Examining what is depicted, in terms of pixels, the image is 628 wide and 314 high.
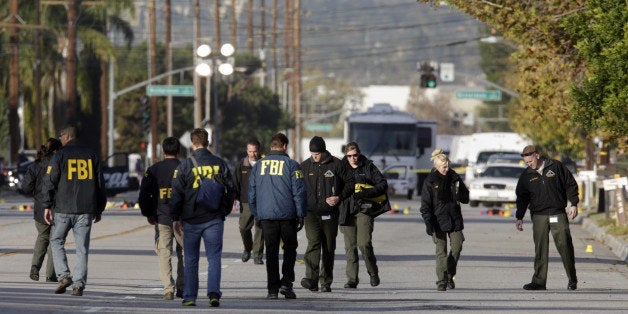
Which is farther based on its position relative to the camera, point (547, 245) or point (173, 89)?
point (173, 89)

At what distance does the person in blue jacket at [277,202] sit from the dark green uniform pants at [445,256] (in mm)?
2351

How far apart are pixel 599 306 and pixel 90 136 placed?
68.9 meters

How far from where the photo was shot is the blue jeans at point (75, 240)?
15.4m

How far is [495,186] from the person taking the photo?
148 feet

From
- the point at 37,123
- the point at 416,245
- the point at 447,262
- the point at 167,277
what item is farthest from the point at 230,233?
the point at 37,123

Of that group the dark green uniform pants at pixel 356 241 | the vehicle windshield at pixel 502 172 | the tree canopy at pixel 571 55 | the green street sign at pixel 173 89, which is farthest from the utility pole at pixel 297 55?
the dark green uniform pants at pixel 356 241

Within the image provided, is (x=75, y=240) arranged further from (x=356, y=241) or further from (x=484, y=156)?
(x=484, y=156)

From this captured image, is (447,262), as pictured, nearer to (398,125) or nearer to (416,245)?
(416,245)

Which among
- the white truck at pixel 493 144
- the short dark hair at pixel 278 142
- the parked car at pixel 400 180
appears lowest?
the parked car at pixel 400 180

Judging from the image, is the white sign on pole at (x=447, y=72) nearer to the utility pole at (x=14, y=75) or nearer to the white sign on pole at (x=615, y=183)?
the utility pole at (x=14, y=75)

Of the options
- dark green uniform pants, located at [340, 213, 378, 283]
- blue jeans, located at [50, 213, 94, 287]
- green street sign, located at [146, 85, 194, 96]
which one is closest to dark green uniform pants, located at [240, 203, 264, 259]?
dark green uniform pants, located at [340, 213, 378, 283]

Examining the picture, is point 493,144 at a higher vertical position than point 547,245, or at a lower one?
lower

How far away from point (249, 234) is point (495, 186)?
24.3 metres

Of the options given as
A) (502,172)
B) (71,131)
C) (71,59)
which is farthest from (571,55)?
(71,59)
